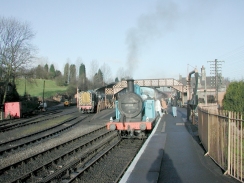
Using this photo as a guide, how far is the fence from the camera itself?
6.04 meters

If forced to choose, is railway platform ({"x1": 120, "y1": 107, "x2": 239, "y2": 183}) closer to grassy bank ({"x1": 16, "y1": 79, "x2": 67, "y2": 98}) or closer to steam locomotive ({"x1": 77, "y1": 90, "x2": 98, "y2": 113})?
steam locomotive ({"x1": 77, "y1": 90, "x2": 98, "y2": 113})

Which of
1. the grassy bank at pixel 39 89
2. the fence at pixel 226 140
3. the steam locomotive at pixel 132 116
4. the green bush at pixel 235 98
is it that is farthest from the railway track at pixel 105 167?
the grassy bank at pixel 39 89

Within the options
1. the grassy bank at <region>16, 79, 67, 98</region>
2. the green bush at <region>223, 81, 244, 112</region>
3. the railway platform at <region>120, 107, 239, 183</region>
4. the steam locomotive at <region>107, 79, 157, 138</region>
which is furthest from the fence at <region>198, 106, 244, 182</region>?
the grassy bank at <region>16, 79, 67, 98</region>

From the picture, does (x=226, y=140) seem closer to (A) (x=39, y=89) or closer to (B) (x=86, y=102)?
(B) (x=86, y=102)

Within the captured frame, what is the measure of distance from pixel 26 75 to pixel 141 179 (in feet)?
105

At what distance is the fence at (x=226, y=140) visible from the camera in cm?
604

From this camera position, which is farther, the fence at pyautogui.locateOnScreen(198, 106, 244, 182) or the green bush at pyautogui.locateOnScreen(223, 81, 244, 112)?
the green bush at pyautogui.locateOnScreen(223, 81, 244, 112)

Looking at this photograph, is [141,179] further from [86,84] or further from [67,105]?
[86,84]

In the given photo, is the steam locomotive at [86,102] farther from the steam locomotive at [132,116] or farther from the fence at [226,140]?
the fence at [226,140]

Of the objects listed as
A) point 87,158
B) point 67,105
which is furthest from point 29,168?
point 67,105

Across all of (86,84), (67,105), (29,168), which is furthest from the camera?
(86,84)

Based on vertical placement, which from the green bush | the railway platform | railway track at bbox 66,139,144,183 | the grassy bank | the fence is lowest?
railway track at bbox 66,139,144,183

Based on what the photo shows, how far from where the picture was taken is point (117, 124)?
12.5 meters

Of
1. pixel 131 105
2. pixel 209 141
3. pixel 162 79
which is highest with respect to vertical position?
pixel 162 79
